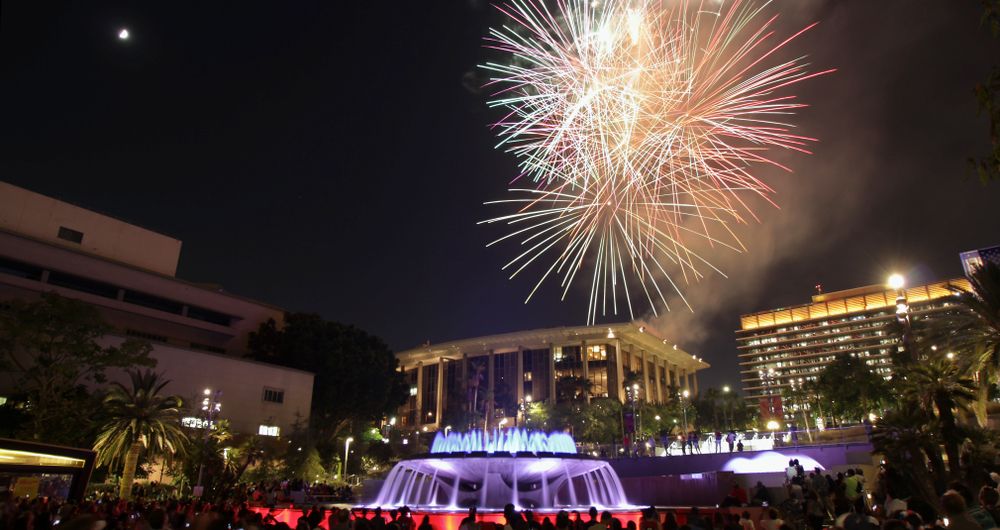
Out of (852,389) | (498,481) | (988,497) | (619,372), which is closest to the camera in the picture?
(988,497)

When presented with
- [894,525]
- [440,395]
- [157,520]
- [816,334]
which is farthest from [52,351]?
[816,334]

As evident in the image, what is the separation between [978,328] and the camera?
77.8ft

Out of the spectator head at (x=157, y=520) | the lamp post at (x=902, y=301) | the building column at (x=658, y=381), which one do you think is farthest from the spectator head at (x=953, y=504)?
the building column at (x=658, y=381)

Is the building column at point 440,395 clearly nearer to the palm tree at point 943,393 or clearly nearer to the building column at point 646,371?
the building column at point 646,371

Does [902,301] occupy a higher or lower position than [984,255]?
lower

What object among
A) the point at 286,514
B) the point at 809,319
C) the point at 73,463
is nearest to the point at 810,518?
the point at 286,514

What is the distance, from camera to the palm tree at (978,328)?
22750 millimetres

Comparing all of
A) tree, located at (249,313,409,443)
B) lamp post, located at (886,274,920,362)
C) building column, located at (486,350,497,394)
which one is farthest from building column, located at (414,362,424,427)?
lamp post, located at (886,274,920,362)

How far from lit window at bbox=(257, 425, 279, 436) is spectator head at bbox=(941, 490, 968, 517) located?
4773cm

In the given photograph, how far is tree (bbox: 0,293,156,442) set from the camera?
3012 centimetres

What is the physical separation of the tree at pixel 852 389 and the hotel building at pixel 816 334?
8493 cm

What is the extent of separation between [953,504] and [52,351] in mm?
39462

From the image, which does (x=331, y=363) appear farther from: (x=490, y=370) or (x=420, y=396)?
(x=420, y=396)

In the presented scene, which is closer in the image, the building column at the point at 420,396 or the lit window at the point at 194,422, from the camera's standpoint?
the lit window at the point at 194,422
